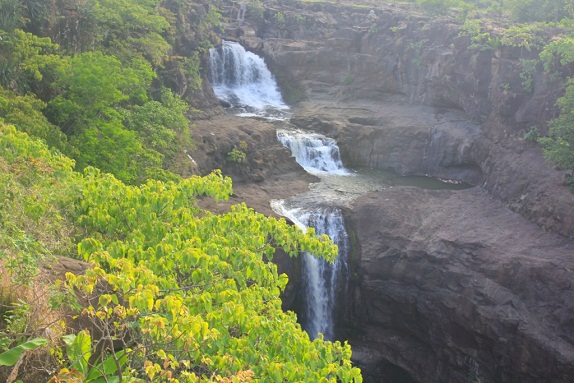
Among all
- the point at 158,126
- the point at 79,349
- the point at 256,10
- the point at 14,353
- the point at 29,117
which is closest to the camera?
the point at 79,349

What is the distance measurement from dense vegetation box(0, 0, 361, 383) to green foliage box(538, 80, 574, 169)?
17025 mm

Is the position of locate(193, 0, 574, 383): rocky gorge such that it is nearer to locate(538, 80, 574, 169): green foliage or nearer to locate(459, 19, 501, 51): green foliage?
locate(459, 19, 501, 51): green foliage

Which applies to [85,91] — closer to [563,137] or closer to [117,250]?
[117,250]

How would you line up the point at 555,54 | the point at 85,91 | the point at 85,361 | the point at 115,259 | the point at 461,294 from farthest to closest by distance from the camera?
the point at 555,54, the point at 461,294, the point at 85,91, the point at 115,259, the point at 85,361

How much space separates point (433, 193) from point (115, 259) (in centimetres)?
2361

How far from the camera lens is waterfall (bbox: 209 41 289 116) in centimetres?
4112

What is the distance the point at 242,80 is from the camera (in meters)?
43.0

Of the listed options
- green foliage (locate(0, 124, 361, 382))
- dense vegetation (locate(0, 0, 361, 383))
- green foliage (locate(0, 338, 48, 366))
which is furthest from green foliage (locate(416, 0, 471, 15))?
green foliage (locate(0, 338, 48, 366))

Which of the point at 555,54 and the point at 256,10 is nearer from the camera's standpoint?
the point at 555,54

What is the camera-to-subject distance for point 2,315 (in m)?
8.42

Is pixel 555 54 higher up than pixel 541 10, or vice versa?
pixel 541 10

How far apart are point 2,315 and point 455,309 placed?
18506mm

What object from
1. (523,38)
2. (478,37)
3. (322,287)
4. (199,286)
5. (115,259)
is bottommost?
(322,287)

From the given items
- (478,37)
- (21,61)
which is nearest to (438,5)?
(478,37)
